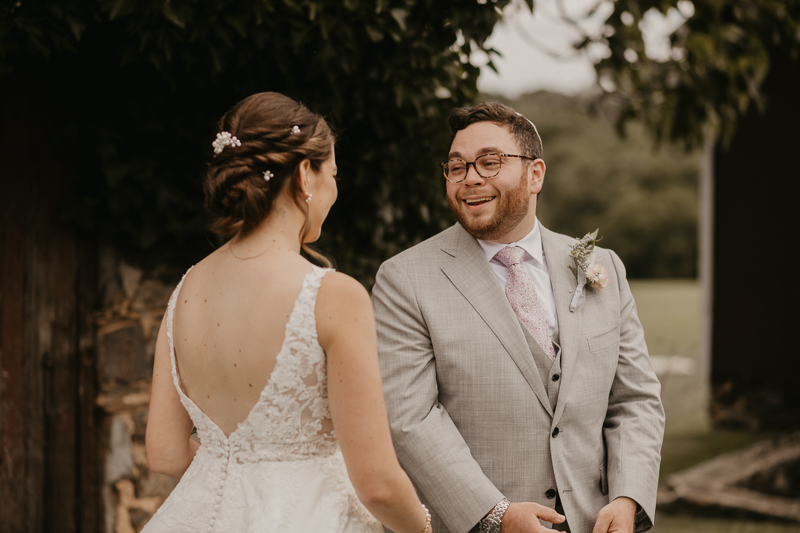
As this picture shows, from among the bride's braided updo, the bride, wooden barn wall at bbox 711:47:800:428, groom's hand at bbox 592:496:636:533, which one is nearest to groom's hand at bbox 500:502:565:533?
groom's hand at bbox 592:496:636:533

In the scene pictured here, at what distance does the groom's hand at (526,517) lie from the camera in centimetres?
Result: 214

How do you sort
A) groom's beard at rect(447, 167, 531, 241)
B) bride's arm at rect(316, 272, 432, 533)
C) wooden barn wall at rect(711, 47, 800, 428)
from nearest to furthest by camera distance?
bride's arm at rect(316, 272, 432, 533) < groom's beard at rect(447, 167, 531, 241) < wooden barn wall at rect(711, 47, 800, 428)

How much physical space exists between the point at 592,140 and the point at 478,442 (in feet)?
153

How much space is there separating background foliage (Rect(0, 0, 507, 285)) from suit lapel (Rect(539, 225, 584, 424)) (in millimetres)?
1065

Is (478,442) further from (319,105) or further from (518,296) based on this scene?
(319,105)

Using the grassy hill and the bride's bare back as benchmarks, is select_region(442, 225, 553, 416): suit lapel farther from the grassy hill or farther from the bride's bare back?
the grassy hill

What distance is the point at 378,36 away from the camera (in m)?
2.98

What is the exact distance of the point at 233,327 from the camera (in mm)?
1721

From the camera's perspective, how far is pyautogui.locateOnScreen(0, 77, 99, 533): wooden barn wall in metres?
3.13

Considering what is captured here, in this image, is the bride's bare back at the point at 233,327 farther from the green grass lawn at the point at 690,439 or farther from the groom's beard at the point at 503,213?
the green grass lawn at the point at 690,439

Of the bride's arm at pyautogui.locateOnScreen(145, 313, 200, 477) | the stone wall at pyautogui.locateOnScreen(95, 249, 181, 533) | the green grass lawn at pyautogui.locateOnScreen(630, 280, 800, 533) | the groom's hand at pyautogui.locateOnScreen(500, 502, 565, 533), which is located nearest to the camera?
the bride's arm at pyautogui.locateOnScreen(145, 313, 200, 477)

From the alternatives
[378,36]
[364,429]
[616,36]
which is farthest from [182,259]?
[616,36]

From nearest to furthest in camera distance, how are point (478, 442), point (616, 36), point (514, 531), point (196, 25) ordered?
point (514, 531), point (478, 442), point (196, 25), point (616, 36)

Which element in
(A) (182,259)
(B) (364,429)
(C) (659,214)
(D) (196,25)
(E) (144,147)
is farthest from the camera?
(C) (659,214)
